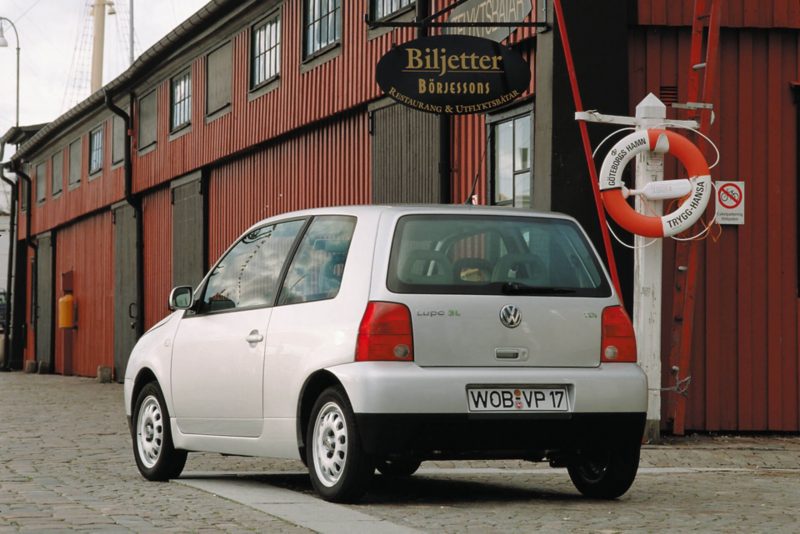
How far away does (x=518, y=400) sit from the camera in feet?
20.8

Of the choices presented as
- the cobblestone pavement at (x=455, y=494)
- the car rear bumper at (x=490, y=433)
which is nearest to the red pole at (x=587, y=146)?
the cobblestone pavement at (x=455, y=494)

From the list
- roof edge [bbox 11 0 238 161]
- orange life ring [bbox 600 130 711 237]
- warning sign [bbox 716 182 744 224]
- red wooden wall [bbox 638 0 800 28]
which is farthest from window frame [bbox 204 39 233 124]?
orange life ring [bbox 600 130 711 237]

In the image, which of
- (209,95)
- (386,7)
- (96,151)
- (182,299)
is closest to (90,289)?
(96,151)

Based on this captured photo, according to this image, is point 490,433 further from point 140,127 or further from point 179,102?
point 140,127

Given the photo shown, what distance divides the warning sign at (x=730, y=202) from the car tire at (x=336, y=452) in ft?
20.5

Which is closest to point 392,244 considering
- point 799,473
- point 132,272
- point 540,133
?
point 799,473

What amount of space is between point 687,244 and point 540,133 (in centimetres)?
170

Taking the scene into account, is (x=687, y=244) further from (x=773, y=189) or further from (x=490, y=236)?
(x=490, y=236)

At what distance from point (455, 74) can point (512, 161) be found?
144 cm

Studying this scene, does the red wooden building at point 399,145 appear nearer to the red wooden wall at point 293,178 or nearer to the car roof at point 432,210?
the red wooden wall at point 293,178

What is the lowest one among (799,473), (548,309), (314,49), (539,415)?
(799,473)

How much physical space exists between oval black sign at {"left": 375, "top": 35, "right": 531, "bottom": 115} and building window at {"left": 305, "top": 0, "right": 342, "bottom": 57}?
524 cm

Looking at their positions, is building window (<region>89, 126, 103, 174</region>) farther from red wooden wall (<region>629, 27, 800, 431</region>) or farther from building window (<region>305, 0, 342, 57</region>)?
red wooden wall (<region>629, 27, 800, 431</region>)

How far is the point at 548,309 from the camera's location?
6.50 meters
